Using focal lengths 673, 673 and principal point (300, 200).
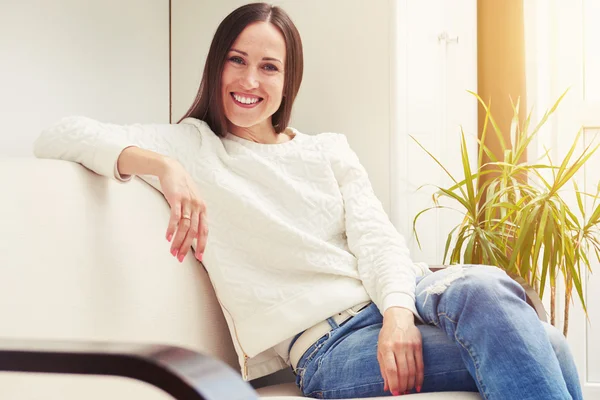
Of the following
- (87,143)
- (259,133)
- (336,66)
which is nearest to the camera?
(87,143)

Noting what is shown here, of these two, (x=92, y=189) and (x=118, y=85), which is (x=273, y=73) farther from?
(x=92, y=189)

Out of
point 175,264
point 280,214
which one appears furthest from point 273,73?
point 175,264

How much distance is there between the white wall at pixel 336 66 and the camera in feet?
6.77

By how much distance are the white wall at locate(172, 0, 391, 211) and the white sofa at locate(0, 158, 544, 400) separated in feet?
2.57

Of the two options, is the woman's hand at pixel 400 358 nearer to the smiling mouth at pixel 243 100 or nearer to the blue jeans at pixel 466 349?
the blue jeans at pixel 466 349

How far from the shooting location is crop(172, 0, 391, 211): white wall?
2062mm

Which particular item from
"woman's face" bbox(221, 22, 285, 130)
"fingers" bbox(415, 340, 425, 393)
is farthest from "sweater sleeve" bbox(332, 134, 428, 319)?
"woman's face" bbox(221, 22, 285, 130)

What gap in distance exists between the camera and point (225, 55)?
1.60 meters

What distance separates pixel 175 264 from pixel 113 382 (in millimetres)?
329

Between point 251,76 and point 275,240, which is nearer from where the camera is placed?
point 275,240

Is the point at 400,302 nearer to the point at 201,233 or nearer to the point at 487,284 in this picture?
the point at 487,284

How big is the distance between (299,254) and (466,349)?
439mm

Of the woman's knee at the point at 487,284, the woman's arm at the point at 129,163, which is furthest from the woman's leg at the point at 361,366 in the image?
the woman's arm at the point at 129,163

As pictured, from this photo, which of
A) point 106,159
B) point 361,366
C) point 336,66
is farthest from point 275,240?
point 336,66
